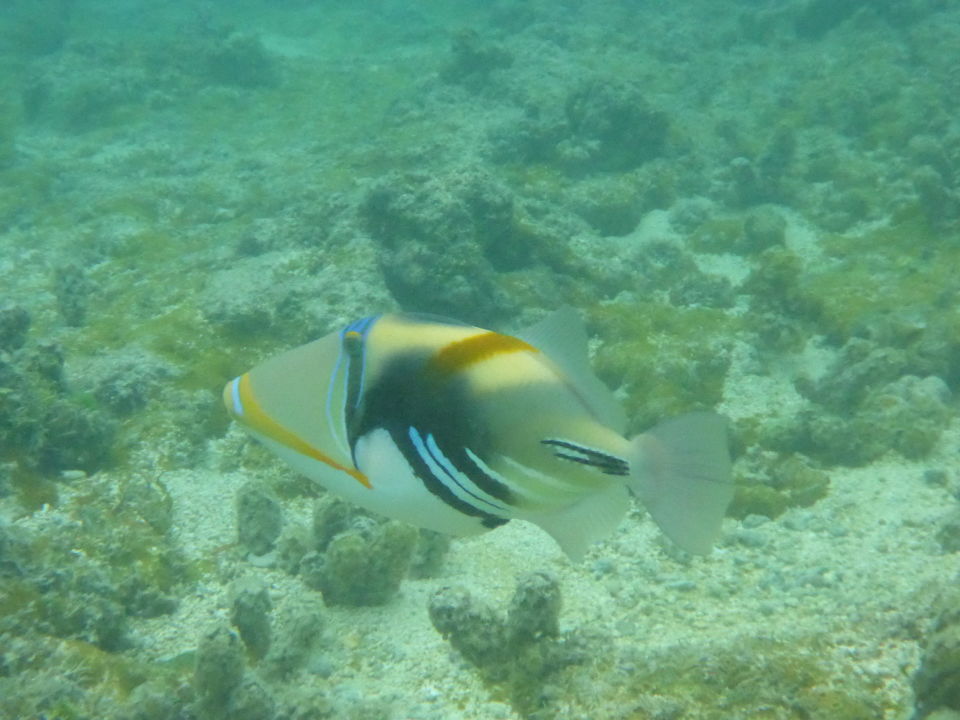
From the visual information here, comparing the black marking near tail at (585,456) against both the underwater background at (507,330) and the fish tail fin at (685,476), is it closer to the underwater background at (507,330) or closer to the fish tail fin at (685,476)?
the fish tail fin at (685,476)

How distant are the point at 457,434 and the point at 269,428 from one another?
1.09 ft

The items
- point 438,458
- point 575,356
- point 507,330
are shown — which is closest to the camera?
point 438,458

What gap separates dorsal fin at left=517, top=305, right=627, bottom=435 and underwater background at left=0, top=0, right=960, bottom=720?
1.64 meters

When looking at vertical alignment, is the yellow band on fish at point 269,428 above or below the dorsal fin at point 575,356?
below

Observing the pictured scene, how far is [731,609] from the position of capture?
400 cm

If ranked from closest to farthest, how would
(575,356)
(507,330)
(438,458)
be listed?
1. (438,458)
2. (575,356)
3. (507,330)

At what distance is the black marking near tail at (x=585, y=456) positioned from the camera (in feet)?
3.93

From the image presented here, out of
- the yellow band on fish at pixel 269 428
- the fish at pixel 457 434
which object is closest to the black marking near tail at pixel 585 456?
the fish at pixel 457 434

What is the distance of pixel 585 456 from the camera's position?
1.20 metres

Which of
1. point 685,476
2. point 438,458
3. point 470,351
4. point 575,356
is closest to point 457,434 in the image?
point 438,458

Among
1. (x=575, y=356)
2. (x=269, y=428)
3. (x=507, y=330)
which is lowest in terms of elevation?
(x=507, y=330)

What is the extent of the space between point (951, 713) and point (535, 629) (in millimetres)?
1680

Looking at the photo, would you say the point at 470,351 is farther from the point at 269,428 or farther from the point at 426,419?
the point at 269,428

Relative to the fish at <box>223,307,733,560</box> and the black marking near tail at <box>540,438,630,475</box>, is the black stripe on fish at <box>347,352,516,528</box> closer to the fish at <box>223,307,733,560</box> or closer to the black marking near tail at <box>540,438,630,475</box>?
the fish at <box>223,307,733,560</box>
